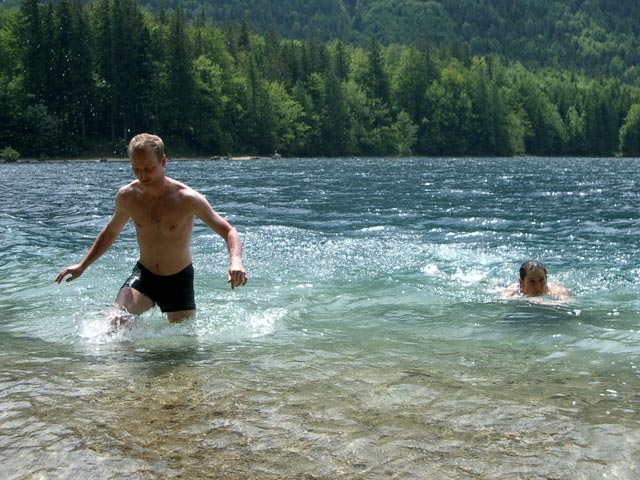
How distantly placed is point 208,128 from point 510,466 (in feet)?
283

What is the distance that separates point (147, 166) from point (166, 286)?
145cm

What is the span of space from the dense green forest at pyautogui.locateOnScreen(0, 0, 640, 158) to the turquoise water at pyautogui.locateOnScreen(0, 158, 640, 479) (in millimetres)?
60473

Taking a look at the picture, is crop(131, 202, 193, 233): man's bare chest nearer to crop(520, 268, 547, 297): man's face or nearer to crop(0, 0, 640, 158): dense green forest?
crop(520, 268, 547, 297): man's face

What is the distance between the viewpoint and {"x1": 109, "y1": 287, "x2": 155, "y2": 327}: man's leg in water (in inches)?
265

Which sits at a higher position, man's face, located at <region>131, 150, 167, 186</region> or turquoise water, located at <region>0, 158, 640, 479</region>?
man's face, located at <region>131, 150, 167, 186</region>

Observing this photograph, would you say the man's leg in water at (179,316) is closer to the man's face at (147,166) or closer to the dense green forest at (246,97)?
the man's face at (147,166)

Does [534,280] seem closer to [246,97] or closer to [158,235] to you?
[158,235]

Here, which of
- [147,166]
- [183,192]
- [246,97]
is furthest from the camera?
[246,97]

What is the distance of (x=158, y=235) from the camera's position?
6805mm

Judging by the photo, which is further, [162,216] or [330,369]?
[162,216]

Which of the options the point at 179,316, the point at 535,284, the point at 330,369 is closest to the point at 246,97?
the point at 535,284

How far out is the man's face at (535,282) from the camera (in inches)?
374

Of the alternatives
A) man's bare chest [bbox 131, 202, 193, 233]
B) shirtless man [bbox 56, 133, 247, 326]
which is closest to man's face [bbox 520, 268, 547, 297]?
shirtless man [bbox 56, 133, 247, 326]

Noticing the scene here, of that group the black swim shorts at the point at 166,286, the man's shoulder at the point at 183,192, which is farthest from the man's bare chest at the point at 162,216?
the black swim shorts at the point at 166,286
